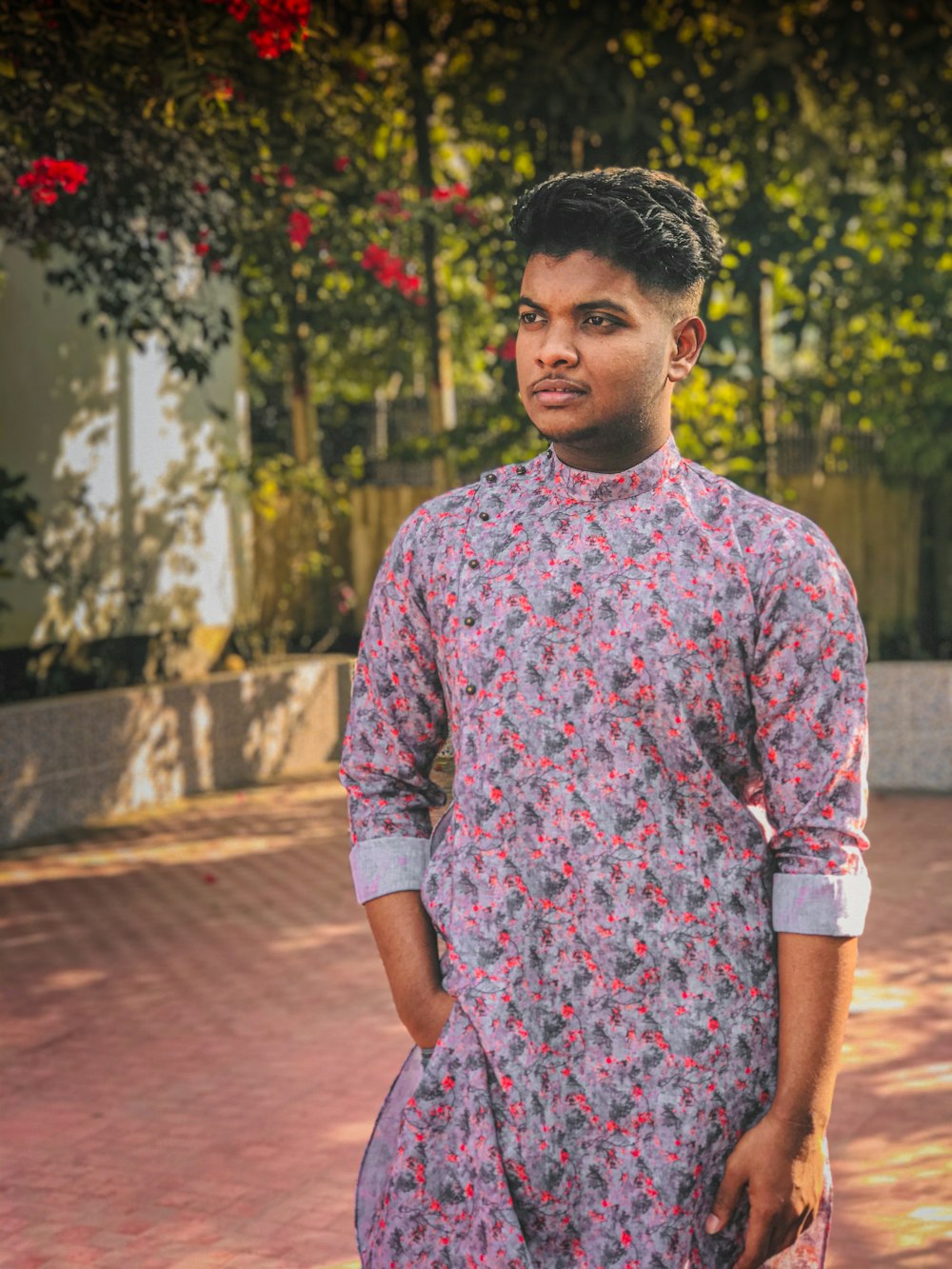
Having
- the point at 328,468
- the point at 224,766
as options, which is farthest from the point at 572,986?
the point at 328,468

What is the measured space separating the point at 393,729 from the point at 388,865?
18 centimetres

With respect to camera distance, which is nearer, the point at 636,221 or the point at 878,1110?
the point at 636,221

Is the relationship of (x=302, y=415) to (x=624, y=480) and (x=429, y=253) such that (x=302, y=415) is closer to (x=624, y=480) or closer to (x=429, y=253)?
(x=429, y=253)

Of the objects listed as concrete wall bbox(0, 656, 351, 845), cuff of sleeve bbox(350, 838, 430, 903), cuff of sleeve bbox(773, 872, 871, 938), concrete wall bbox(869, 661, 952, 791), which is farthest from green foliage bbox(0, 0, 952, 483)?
cuff of sleeve bbox(773, 872, 871, 938)

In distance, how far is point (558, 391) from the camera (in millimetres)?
2047

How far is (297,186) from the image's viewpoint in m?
7.87

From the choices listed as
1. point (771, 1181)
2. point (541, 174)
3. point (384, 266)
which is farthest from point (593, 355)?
point (541, 174)

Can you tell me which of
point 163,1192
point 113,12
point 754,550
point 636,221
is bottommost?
point 163,1192

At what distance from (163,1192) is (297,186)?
16.7 feet

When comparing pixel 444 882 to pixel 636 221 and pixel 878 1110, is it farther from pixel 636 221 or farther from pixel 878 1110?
pixel 878 1110

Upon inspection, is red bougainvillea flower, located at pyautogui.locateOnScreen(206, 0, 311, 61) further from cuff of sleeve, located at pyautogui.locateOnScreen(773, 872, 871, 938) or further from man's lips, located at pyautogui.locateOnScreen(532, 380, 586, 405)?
cuff of sleeve, located at pyautogui.locateOnScreen(773, 872, 871, 938)

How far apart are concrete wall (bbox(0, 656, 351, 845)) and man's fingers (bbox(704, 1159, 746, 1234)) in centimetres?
759

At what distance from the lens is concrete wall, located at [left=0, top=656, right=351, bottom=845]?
9234 millimetres

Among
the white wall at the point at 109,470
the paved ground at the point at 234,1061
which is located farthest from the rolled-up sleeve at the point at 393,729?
the white wall at the point at 109,470
